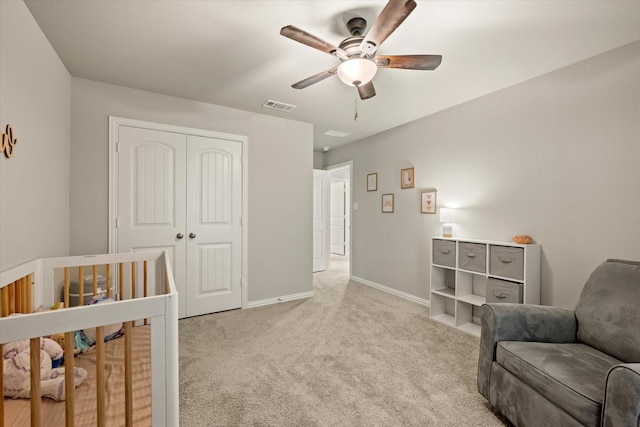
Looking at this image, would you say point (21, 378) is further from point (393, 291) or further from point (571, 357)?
point (393, 291)

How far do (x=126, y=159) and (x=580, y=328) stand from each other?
3845mm

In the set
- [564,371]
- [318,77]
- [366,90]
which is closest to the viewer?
[564,371]

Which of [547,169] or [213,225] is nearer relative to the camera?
[547,169]

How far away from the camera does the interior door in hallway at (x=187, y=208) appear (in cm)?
291

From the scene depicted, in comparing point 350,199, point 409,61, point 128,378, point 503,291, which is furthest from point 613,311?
point 350,199

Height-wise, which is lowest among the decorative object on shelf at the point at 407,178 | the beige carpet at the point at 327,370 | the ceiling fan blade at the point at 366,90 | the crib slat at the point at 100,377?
the beige carpet at the point at 327,370

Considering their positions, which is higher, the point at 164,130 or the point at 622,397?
the point at 164,130

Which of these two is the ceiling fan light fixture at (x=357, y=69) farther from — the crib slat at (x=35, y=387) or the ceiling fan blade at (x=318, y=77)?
the crib slat at (x=35, y=387)

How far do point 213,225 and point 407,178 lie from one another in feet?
8.39

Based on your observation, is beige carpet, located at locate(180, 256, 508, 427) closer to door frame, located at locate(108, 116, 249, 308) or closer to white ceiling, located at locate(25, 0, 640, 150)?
door frame, located at locate(108, 116, 249, 308)

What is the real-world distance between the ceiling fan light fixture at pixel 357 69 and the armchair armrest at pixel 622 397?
1877 mm

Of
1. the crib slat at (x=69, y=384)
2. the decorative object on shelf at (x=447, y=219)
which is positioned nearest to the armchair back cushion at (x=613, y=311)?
the decorative object on shelf at (x=447, y=219)

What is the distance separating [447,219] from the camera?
10.8 ft

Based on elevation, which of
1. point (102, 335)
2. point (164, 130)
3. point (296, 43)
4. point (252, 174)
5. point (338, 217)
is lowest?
point (102, 335)
